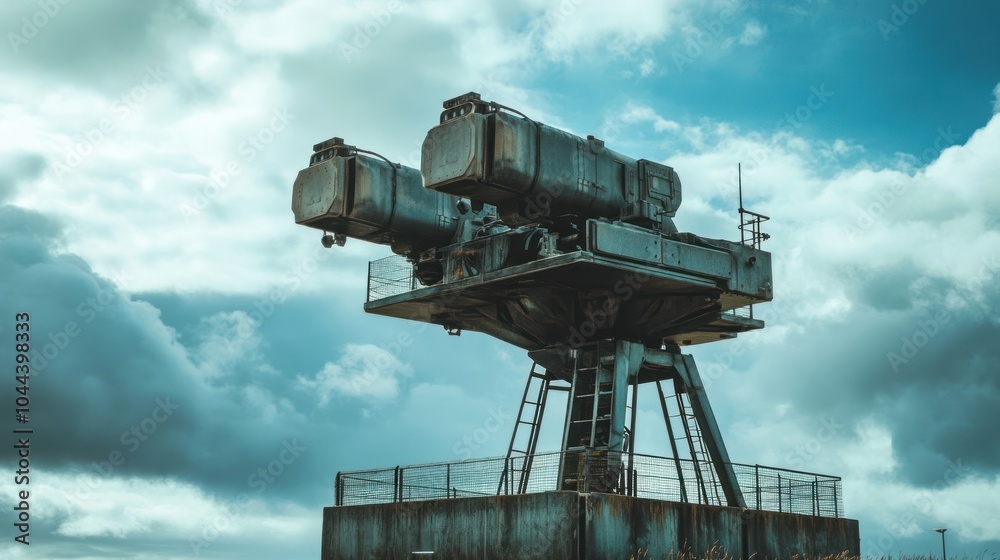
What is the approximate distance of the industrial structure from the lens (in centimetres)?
3288

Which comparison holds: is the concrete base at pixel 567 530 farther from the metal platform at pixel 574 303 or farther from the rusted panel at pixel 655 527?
the metal platform at pixel 574 303

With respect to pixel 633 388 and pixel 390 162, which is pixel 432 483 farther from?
pixel 390 162

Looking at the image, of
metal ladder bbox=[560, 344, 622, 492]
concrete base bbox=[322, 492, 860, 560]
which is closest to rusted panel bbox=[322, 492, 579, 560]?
concrete base bbox=[322, 492, 860, 560]

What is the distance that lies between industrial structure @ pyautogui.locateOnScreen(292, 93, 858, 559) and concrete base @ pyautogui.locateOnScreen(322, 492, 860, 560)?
0.05 meters

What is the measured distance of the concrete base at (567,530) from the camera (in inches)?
1223

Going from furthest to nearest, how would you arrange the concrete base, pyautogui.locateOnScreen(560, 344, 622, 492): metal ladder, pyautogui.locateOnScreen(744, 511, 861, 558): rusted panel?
1. pyautogui.locateOnScreen(744, 511, 861, 558): rusted panel
2. pyautogui.locateOnScreen(560, 344, 622, 492): metal ladder
3. the concrete base

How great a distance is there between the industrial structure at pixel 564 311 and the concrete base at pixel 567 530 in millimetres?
53

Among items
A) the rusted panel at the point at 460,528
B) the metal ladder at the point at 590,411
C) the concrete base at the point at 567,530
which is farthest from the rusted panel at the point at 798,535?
the rusted panel at the point at 460,528

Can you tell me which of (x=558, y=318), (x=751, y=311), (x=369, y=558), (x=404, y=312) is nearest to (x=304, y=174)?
(x=404, y=312)

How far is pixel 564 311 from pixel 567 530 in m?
8.45

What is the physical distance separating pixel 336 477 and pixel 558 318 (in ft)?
28.0

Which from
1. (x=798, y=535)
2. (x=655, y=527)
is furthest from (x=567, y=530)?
(x=798, y=535)

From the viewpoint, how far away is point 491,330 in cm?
4081

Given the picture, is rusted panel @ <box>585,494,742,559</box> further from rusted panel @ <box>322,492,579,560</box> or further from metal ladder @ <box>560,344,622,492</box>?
metal ladder @ <box>560,344,622,492</box>
